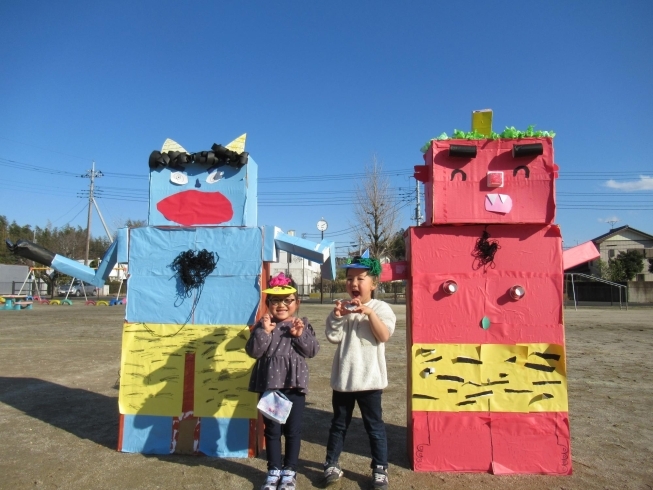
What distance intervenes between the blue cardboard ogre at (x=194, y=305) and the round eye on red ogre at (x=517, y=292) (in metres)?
1.61

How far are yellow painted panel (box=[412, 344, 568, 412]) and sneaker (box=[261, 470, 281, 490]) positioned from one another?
1.19 metres

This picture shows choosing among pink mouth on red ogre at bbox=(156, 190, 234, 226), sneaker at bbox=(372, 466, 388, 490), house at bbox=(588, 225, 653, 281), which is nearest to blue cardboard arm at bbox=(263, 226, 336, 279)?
pink mouth on red ogre at bbox=(156, 190, 234, 226)

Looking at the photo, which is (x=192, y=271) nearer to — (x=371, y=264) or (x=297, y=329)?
(x=297, y=329)

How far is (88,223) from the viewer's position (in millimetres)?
37625

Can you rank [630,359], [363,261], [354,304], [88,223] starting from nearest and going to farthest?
[354,304]
[363,261]
[630,359]
[88,223]

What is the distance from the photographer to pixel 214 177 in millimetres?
4457

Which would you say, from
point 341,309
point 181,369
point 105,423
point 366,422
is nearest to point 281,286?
point 341,309

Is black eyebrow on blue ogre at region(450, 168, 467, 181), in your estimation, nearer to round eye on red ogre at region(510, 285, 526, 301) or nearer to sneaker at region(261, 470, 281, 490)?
round eye on red ogre at region(510, 285, 526, 301)

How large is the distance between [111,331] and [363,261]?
39.4 feet

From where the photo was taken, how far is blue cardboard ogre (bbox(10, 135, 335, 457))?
421 cm

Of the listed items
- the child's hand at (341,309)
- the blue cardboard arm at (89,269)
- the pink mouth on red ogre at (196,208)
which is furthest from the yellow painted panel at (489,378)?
the blue cardboard arm at (89,269)

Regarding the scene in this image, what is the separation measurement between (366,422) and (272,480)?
782 millimetres

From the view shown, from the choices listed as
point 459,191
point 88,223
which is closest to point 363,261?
point 459,191

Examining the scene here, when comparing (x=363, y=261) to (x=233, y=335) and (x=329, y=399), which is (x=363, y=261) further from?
(x=329, y=399)
